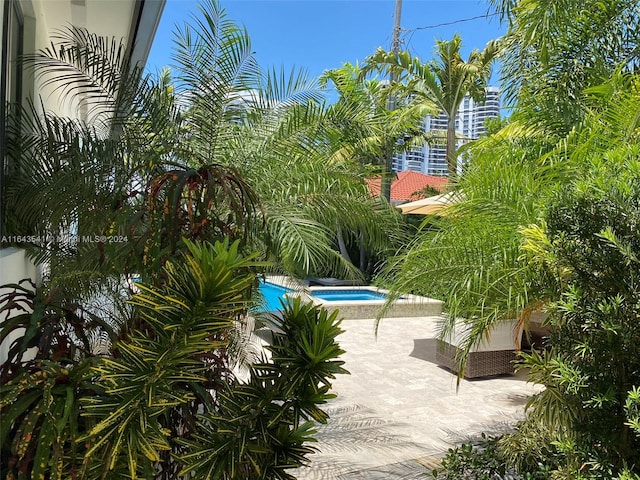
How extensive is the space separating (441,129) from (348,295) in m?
9.03

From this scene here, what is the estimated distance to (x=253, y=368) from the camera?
2.54 m

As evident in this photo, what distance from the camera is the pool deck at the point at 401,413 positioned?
4.44 meters

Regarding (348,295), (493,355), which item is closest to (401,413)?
(493,355)

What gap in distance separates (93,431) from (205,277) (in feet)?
2.38

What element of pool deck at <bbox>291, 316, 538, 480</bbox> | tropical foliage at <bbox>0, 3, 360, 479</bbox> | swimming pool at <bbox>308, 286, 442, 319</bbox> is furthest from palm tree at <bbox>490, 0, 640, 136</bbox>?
swimming pool at <bbox>308, 286, 442, 319</bbox>

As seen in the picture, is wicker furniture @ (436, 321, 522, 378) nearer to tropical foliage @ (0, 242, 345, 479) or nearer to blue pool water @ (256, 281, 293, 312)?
blue pool water @ (256, 281, 293, 312)

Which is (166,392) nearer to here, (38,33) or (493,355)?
(38,33)

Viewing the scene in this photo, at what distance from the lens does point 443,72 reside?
15.1m

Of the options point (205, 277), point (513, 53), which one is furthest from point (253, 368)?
point (513, 53)

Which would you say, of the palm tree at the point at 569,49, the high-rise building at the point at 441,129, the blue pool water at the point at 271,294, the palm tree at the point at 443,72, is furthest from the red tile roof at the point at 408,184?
the palm tree at the point at 569,49

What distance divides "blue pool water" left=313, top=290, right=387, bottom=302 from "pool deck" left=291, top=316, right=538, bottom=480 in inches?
225

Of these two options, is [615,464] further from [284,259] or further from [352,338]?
[352,338]

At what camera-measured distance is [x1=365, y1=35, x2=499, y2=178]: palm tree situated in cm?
1466

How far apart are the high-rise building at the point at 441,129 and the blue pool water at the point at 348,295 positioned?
13.9 ft
